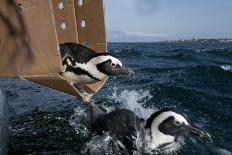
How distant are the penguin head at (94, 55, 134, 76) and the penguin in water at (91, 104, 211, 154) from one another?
699 millimetres

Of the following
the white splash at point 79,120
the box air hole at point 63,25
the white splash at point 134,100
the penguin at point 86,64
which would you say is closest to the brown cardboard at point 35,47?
the penguin at point 86,64

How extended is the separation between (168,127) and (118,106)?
8.78ft

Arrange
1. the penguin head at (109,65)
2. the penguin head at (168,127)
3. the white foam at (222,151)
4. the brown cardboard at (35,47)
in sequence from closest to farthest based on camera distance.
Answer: the brown cardboard at (35,47) → the penguin head at (109,65) → the penguin head at (168,127) → the white foam at (222,151)

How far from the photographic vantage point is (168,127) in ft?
20.6

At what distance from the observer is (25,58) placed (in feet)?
14.4

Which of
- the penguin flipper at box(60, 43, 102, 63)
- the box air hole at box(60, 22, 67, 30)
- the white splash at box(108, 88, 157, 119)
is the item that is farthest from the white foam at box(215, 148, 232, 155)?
the box air hole at box(60, 22, 67, 30)

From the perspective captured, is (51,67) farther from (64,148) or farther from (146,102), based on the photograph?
(146,102)

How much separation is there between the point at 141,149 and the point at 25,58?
2151mm

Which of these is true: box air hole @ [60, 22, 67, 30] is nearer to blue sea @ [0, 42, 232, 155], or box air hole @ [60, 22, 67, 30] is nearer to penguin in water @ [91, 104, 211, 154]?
penguin in water @ [91, 104, 211, 154]

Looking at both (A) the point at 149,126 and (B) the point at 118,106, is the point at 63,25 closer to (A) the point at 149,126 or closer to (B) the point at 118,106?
(A) the point at 149,126

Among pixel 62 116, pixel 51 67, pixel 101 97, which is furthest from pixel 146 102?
pixel 51 67

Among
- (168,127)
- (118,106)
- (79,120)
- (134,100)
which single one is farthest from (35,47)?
(134,100)

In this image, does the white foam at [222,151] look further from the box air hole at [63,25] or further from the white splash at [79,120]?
the box air hole at [63,25]

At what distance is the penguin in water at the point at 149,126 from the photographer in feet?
19.4
